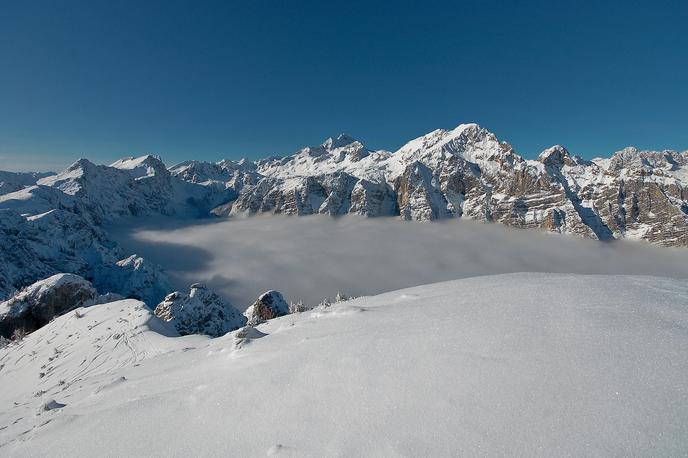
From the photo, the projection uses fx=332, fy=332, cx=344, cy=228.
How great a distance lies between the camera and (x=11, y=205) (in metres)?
119

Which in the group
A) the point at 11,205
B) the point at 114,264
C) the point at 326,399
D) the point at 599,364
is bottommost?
the point at 114,264

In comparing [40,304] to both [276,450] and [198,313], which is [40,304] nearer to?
[198,313]

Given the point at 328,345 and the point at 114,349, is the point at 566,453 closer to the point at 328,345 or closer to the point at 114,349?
the point at 328,345

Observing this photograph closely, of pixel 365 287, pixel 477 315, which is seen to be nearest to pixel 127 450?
pixel 477 315

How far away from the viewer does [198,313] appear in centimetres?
3269

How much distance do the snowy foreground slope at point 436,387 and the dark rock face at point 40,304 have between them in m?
25.9

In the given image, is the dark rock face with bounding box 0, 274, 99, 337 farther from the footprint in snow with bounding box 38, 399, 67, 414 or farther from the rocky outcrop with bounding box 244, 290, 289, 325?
the footprint in snow with bounding box 38, 399, 67, 414

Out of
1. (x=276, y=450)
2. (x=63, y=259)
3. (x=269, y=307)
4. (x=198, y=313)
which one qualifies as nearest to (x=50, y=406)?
(x=276, y=450)

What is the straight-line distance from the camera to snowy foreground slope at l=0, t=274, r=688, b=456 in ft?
13.0

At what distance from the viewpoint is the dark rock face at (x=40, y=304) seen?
27.9 metres

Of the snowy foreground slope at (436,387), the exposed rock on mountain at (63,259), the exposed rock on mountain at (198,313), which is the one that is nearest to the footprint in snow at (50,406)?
the snowy foreground slope at (436,387)

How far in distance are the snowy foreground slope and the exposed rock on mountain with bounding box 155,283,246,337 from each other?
23.0 m

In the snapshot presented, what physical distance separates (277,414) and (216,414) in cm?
119

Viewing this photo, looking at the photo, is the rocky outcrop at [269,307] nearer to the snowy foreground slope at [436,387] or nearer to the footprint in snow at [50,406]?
the footprint in snow at [50,406]
